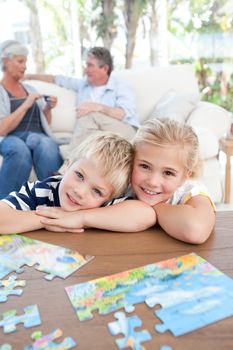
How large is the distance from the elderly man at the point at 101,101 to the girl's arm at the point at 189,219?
1.53 m

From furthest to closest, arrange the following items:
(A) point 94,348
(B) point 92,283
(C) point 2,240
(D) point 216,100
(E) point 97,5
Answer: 1. (D) point 216,100
2. (E) point 97,5
3. (C) point 2,240
4. (B) point 92,283
5. (A) point 94,348

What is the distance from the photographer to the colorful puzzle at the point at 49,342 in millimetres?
548

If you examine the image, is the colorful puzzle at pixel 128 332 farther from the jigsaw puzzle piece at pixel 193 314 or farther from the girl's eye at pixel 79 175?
the girl's eye at pixel 79 175

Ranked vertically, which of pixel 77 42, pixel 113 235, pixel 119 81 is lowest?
pixel 113 235

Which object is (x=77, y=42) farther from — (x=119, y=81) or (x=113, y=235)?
(x=113, y=235)

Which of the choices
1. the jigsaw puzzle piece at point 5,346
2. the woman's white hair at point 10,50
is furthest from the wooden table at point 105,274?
the woman's white hair at point 10,50

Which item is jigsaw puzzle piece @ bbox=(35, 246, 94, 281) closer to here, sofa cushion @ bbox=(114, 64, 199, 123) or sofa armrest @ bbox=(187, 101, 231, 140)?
sofa armrest @ bbox=(187, 101, 231, 140)

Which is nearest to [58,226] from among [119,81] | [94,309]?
[94,309]

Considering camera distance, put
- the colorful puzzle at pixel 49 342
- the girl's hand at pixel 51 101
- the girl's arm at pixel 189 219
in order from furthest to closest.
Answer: the girl's hand at pixel 51 101
the girl's arm at pixel 189 219
the colorful puzzle at pixel 49 342

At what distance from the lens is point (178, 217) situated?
0.92 m

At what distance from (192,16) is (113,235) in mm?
3999

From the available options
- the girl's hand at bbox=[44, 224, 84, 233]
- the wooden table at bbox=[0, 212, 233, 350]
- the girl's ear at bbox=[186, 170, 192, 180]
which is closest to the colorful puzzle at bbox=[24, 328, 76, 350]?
the wooden table at bbox=[0, 212, 233, 350]

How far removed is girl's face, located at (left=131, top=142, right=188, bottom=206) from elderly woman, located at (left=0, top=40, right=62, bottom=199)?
1.38 meters

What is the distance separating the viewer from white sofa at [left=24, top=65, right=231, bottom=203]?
255 centimetres
